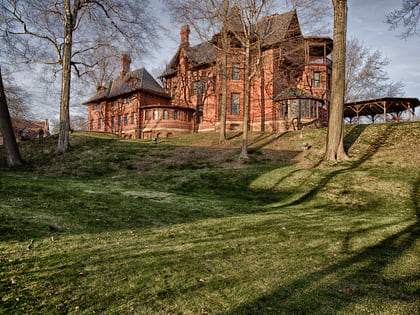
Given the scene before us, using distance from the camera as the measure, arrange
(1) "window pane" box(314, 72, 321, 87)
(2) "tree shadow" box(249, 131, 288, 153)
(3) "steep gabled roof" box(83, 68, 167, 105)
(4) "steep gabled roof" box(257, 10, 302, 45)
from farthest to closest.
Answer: (3) "steep gabled roof" box(83, 68, 167, 105), (1) "window pane" box(314, 72, 321, 87), (2) "tree shadow" box(249, 131, 288, 153), (4) "steep gabled roof" box(257, 10, 302, 45)

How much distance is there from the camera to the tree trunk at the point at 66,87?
17781 millimetres

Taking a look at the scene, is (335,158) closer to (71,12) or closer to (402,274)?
(402,274)

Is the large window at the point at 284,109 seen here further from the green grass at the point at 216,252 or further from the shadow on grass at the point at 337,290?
the shadow on grass at the point at 337,290

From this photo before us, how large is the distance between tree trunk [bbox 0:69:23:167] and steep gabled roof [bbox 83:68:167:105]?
21.5 metres

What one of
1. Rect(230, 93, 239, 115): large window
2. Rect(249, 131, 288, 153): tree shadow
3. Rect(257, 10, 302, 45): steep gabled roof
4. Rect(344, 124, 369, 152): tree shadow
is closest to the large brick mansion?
Rect(230, 93, 239, 115): large window

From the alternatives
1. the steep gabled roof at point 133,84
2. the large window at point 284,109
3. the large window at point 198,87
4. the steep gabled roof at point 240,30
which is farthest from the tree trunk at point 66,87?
the large window at point 284,109

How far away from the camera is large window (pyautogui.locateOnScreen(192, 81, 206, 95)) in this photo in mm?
32866

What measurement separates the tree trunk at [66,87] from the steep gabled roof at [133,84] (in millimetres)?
16533

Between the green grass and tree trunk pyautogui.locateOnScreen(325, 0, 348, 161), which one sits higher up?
tree trunk pyautogui.locateOnScreen(325, 0, 348, 161)

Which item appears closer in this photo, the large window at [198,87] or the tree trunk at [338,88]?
the tree trunk at [338,88]

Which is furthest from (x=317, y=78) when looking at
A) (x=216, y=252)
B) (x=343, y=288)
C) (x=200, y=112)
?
(x=343, y=288)

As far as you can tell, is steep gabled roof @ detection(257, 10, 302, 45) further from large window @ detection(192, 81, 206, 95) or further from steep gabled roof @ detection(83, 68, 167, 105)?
steep gabled roof @ detection(83, 68, 167, 105)

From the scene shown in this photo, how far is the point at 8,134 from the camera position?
14.3 m

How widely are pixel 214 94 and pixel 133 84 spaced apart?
13094mm
